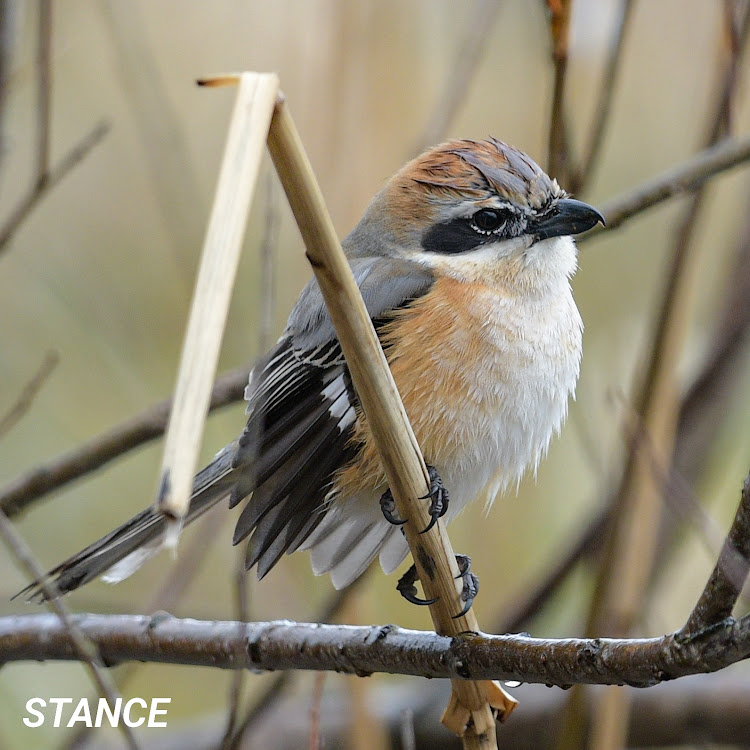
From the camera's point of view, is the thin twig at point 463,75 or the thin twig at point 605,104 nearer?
the thin twig at point 605,104

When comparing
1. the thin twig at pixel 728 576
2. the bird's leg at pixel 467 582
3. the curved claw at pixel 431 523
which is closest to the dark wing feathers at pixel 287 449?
the bird's leg at pixel 467 582

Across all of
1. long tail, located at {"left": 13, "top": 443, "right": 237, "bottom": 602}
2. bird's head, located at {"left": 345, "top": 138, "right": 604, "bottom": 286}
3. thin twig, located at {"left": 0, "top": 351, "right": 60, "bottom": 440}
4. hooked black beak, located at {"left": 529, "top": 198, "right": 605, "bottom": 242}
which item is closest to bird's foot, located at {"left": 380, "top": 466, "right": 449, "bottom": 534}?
long tail, located at {"left": 13, "top": 443, "right": 237, "bottom": 602}

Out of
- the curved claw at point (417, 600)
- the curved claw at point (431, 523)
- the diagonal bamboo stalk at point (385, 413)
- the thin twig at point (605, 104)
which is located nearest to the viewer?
the diagonal bamboo stalk at point (385, 413)

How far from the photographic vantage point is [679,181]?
A: 2.66 meters

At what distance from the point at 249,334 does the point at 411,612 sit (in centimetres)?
157

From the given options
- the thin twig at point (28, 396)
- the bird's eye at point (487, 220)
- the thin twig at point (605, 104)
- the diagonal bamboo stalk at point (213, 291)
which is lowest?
the thin twig at point (28, 396)

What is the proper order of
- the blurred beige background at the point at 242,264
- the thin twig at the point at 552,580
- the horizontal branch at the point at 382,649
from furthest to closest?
the blurred beige background at the point at 242,264
the thin twig at the point at 552,580
the horizontal branch at the point at 382,649

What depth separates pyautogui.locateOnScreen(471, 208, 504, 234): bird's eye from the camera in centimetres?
262

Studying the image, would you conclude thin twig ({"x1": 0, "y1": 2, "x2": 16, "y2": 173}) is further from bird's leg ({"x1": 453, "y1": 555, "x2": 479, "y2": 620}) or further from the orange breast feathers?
bird's leg ({"x1": 453, "y1": 555, "x2": 479, "y2": 620})

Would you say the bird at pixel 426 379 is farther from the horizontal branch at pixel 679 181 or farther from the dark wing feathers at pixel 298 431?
the horizontal branch at pixel 679 181

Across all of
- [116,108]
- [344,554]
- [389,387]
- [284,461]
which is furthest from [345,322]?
[116,108]

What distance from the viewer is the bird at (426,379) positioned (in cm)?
234

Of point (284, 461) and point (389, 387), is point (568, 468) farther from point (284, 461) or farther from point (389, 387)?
point (389, 387)

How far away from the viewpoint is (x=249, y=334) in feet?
13.4
